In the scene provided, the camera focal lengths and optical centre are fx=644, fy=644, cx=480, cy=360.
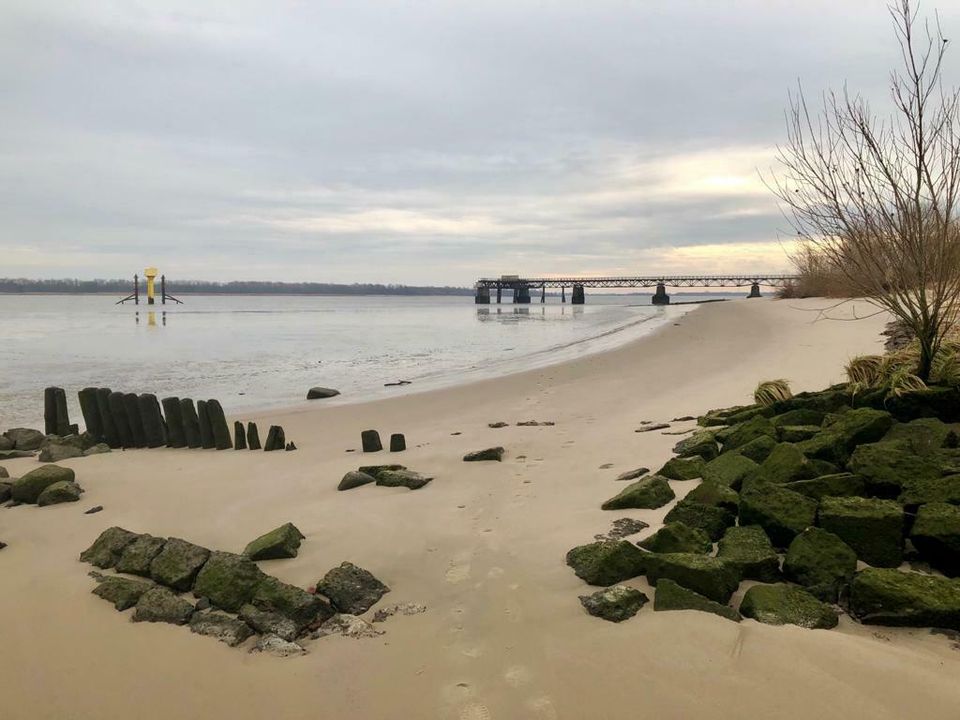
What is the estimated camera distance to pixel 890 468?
4719mm

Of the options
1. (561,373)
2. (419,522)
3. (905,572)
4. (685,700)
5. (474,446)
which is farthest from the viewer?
(561,373)

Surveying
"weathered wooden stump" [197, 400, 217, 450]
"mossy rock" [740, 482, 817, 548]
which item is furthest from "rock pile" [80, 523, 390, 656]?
"weathered wooden stump" [197, 400, 217, 450]

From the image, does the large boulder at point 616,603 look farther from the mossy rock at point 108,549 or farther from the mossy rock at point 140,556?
the mossy rock at point 108,549

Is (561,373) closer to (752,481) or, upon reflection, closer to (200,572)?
(752,481)

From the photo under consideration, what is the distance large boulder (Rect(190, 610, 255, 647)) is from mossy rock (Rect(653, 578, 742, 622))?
250 cm

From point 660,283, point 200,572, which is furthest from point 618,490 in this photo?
point 660,283

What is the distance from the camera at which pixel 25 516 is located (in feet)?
21.8

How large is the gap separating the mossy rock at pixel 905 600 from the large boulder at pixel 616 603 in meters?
1.16

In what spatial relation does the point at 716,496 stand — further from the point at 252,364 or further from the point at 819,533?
the point at 252,364

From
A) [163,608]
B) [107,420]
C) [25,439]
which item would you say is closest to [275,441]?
[107,420]

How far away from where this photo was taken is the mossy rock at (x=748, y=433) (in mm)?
6566

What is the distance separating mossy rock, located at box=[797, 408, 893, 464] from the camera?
18.2 feet

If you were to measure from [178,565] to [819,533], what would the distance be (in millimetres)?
4352

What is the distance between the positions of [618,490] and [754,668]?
317cm
